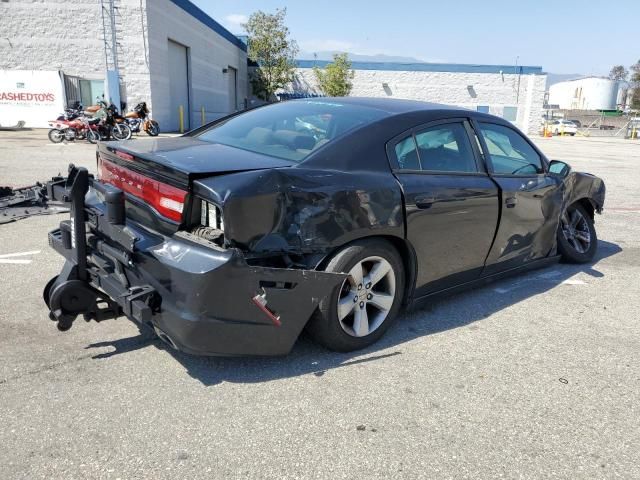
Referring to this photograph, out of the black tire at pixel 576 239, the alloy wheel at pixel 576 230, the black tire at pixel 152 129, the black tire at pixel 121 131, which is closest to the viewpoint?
the black tire at pixel 576 239

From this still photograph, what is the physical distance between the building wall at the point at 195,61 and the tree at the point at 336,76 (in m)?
6.34

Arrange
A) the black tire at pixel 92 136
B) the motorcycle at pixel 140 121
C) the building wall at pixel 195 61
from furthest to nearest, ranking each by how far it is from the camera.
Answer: the building wall at pixel 195 61 < the motorcycle at pixel 140 121 < the black tire at pixel 92 136

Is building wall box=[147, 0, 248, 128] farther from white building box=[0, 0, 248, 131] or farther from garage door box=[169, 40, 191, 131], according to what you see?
garage door box=[169, 40, 191, 131]

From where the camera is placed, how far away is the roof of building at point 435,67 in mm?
41644

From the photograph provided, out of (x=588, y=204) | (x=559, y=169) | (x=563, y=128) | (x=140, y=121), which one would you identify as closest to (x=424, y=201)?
(x=559, y=169)

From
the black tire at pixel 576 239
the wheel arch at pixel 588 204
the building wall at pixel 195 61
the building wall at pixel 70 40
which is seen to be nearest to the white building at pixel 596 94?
the building wall at pixel 195 61

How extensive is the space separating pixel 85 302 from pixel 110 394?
→ 0.58m

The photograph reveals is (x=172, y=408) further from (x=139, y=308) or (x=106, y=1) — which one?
(x=106, y=1)

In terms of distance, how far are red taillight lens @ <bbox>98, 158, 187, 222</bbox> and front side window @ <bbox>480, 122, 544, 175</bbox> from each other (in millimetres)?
2479

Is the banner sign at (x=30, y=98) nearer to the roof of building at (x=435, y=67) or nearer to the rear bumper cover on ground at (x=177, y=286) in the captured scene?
the rear bumper cover on ground at (x=177, y=286)

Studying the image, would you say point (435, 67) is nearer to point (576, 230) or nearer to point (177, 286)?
point (576, 230)

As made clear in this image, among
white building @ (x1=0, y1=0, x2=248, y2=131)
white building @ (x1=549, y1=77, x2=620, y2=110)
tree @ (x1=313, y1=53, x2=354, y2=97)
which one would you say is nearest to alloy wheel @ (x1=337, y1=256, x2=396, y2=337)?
white building @ (x1=0, y1=0, x2=248, y2=131)

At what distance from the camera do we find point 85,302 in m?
2.99

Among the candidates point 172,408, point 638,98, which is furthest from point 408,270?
point 638,98
